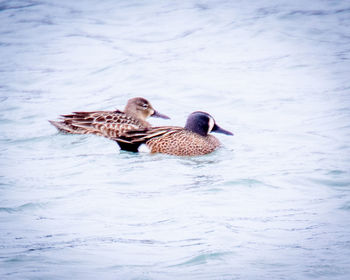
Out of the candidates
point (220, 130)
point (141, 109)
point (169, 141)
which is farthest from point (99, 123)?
point (220, 130)

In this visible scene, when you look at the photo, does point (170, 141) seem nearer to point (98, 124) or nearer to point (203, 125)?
point (203, 125)

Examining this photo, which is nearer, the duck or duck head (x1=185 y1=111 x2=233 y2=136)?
the duck

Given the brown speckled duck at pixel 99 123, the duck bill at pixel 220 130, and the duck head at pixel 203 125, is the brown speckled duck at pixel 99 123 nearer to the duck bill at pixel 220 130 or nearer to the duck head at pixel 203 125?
the duck head at pixel 203 125

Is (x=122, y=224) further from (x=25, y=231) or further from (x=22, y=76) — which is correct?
(x=22, y=76)

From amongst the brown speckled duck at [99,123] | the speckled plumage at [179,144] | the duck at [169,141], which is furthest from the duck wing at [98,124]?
the speckled plumage at [179,144]

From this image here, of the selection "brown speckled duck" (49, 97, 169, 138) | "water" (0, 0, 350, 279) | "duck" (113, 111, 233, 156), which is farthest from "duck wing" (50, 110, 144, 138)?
"duck" (113, 111, 233, 156)

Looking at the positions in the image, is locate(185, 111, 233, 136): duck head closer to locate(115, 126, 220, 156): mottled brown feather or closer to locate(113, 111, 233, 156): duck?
locate(113, 111, 233, 156): duck

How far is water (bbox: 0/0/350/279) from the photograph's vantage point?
652cm

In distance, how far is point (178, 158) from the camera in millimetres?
10320

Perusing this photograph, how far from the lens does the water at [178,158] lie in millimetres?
6520

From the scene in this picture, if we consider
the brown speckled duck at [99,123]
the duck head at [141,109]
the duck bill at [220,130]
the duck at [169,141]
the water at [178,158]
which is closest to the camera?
the water at [178,158]

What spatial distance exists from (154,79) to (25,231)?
26.2ft

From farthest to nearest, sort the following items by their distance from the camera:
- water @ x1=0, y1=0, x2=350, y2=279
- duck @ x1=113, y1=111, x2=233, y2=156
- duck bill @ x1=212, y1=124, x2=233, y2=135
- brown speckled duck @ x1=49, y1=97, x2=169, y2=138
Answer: brown speckled duck @ x1=49, y1=97, x2=169, y2=138
duck bill @ x1=212, y1=124, x2=233, y2=135
duck @ x1=113, y1=111, x2=233, y2=156
water @ x1=0, y1=0, x2=350, y2=279

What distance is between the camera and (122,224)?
727 cm
